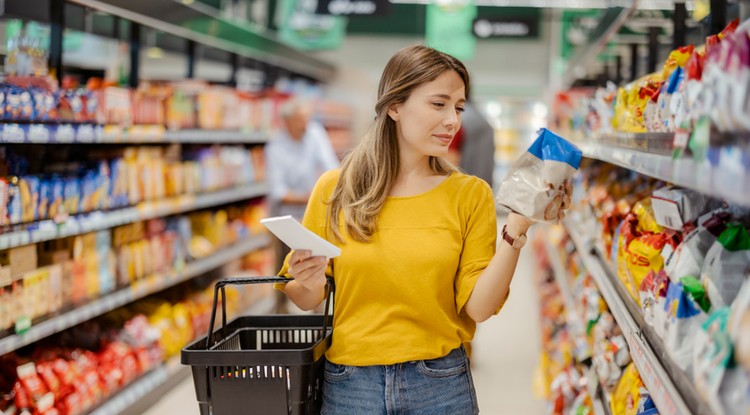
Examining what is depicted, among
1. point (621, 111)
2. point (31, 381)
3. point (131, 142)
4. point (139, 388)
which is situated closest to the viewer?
point (621, 111)

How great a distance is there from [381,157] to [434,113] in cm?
20

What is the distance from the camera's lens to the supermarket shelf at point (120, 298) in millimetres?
3477

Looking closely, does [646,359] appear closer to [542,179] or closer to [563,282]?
[542,179]

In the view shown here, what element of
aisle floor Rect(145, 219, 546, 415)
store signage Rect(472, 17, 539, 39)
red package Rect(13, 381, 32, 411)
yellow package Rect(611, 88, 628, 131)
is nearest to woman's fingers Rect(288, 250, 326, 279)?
yellow package Rect(611, 88, 628, 131)

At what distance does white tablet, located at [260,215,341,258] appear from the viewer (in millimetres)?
1795

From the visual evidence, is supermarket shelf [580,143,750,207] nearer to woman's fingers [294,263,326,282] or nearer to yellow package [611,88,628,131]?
yellow package [611,88,628,131]

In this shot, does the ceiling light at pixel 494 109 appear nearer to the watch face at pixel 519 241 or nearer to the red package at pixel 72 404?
the red package at pixel 72 404

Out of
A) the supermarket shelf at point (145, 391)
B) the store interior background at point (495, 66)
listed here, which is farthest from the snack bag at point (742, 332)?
the supermarket shelf at point (145, 391)

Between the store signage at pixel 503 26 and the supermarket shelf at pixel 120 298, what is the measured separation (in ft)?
19.4

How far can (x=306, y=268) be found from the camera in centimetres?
204

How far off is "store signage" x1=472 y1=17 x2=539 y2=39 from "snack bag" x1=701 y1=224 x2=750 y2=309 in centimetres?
1030

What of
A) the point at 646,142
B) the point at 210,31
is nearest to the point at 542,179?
the point at 646,142

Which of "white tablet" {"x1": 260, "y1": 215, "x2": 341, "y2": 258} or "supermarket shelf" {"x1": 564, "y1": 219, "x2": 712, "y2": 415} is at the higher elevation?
"white tablet" {"x1": 260, "y1": 215, "x2": 341, "y2": 258}

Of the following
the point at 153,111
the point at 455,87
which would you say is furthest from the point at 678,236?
the point at 153,111
